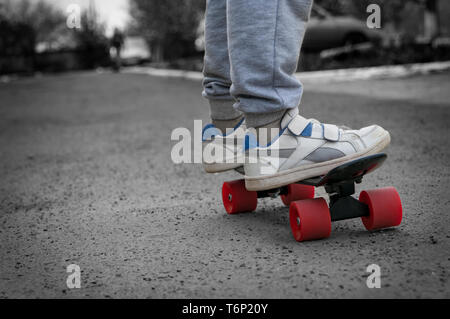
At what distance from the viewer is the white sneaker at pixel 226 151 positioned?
211 centimetres

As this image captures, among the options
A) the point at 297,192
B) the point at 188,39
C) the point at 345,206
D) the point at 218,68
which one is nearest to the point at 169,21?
the point at 188,39

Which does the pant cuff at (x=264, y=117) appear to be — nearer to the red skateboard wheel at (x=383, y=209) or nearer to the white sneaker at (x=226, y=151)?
the white sneaker at (x=226, y=151)

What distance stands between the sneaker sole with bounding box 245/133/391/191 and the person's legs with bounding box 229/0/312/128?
20 cm

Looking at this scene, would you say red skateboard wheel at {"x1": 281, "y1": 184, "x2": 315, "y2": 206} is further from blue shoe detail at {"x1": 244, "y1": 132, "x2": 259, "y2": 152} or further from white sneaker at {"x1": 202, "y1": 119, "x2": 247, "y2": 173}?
blue shoe detail at {"x1": 244, "y1": 132, "x2": 259, "y2": 152}

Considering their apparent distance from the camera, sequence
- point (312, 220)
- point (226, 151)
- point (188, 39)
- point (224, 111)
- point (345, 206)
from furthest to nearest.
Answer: point (188, 39)
point (224, 111)
point (226, 151)
point (345, 206)
point (312, 220)

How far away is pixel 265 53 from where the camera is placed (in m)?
1.85

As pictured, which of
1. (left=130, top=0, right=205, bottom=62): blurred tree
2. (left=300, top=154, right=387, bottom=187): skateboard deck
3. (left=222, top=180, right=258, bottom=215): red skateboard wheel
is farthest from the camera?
(left=130, top=0, right=205, bottom=62): blurred tree

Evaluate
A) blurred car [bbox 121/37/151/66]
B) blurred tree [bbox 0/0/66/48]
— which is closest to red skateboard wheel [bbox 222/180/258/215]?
blurred car [bbox 121/37/151/66]

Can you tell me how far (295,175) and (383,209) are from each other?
0.35m

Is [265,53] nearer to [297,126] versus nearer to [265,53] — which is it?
[265,53]

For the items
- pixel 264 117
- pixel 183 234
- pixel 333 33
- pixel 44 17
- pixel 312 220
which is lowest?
pixel 183 234

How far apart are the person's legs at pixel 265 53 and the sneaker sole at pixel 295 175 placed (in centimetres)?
20

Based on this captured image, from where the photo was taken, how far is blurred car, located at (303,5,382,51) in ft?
42.1
